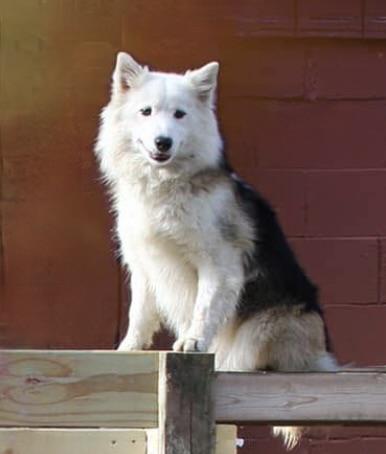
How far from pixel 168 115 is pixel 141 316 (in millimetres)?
868

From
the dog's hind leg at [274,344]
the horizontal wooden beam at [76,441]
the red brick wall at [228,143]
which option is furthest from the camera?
the red brick wall at [228,143]

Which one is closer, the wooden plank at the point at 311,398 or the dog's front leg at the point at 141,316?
the wooden plank at the point at 311,398

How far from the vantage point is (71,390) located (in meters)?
4.66

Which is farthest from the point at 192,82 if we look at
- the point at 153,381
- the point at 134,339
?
the point at 153,381

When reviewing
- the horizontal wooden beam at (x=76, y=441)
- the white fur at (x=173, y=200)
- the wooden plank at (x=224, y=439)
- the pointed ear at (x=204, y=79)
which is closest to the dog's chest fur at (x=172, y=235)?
the white fur at (x=173, y=200)

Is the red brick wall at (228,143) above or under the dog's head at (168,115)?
above

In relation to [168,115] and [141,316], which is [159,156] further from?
[141,316]

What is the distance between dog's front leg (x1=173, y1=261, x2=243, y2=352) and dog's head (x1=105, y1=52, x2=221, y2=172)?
43cm

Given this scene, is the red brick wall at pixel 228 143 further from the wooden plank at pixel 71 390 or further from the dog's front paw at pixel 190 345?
the wooden plank at pixel 71 390

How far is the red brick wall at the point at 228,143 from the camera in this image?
23.2ft

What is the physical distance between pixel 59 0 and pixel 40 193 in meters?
0.95

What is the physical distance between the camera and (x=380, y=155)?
718cm

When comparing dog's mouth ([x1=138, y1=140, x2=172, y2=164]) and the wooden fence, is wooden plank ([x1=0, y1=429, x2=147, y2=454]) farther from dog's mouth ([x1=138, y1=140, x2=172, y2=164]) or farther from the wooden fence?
dog's mouth ([x1=138, y1=140, x2=172, y2=164])

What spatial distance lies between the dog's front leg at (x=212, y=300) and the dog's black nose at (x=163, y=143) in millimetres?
462
